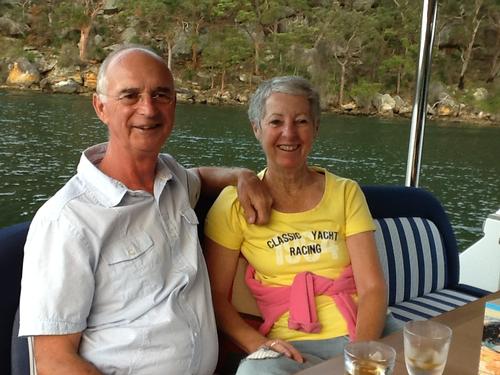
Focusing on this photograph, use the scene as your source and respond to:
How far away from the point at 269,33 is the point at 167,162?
2213cm

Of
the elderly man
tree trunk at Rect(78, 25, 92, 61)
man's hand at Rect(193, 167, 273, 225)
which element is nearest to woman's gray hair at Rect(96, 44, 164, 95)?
the elderly man

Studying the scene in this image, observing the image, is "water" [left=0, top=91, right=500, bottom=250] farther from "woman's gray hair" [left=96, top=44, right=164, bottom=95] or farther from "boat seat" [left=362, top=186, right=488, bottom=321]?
"woman's gray hair" [left=96, top=44, right=164, bottom=95]

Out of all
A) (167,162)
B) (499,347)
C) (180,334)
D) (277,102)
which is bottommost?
(180,334)

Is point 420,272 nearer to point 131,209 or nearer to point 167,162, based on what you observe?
point 167,162

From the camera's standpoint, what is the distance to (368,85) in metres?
21.3

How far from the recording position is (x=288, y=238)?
1.46 metres

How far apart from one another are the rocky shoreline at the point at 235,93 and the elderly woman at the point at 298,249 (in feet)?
44.4

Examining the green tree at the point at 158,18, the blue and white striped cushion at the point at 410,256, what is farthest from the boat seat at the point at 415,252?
the green tree at the point at 158,18

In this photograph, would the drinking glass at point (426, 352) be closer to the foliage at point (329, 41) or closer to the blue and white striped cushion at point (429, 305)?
the blue and white striped cushion at point (429, 305)

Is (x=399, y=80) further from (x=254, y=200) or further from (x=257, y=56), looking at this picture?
(x=254, y=200)

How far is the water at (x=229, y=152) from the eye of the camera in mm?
8633

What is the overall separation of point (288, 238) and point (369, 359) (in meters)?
0.67

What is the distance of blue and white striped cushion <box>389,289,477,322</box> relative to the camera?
194 centimetres

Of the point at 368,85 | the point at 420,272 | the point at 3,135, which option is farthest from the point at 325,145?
the point at 420,272
